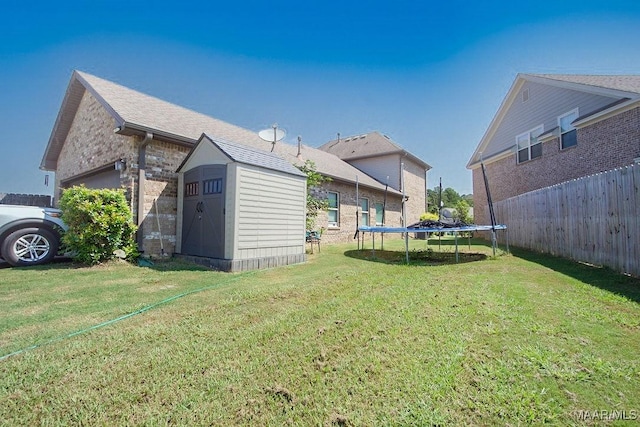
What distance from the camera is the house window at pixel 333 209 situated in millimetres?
13633

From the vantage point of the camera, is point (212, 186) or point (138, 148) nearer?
point (212, 186)

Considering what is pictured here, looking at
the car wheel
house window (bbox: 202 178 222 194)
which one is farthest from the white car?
house window (bbox: 202 178 222 194)

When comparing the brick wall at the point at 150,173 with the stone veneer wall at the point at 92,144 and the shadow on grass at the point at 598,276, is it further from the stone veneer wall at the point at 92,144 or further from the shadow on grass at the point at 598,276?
the shadow on grass at the point at 598,276

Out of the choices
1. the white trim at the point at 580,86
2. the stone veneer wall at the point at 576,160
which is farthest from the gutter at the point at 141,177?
the white trim at the point at 580,86

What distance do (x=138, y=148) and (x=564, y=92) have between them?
15.8 meters

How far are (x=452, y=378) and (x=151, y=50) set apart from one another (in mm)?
13152

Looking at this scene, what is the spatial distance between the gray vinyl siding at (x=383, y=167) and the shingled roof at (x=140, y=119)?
5796 millimetres

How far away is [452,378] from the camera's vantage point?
7.07ft

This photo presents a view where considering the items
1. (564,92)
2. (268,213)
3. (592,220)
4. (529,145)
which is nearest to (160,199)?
(268,213)

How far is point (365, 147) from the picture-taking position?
21.1m

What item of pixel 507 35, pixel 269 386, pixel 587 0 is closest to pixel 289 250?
pixel 269 386

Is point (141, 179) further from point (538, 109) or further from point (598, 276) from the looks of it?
point (538, 109)

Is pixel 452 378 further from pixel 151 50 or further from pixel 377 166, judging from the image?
pixel 377 166

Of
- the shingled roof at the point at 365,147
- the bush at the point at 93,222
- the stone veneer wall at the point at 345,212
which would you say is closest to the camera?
the bush at the point at 93,222
